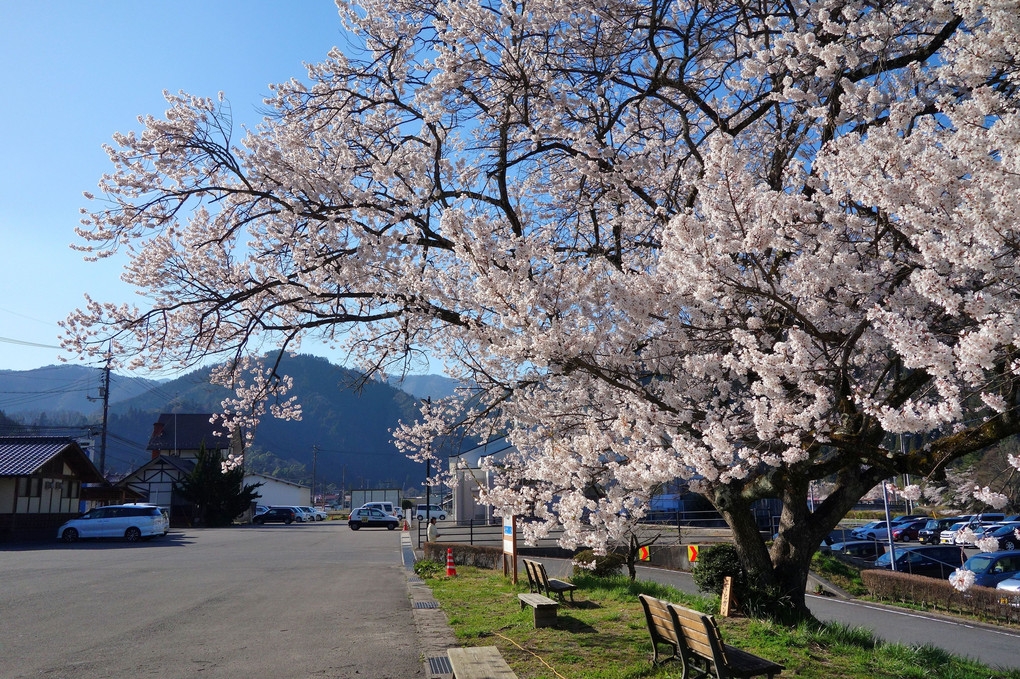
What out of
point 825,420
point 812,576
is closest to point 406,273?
point 825,420

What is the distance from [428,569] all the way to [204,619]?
8226 millimetres

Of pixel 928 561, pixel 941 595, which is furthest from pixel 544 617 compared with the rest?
pixel 928 561

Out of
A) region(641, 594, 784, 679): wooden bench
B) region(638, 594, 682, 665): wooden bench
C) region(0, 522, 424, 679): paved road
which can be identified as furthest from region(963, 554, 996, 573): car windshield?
region(641, 594, 784, 679): wooden bench

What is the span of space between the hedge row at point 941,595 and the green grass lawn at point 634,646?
8.07m

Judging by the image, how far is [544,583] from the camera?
11.3 m

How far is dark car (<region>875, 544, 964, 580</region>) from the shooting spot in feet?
70.6

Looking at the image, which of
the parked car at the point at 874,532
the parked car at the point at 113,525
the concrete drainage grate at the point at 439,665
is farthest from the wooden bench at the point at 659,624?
the parked car at the point at 874,532

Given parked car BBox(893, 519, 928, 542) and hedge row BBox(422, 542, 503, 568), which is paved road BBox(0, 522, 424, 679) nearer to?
hedge row BBox(422, 542, 503, 568)

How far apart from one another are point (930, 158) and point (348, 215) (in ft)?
21.2

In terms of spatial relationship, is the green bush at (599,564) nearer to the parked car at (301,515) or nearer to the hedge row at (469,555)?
the hedge row at (469,555)

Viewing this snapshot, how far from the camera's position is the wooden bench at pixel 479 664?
573cm

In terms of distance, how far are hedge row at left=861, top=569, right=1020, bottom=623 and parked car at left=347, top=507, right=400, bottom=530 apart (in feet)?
101

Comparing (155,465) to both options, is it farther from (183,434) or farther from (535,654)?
(535,654)

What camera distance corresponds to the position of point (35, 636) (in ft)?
A: 27.6
